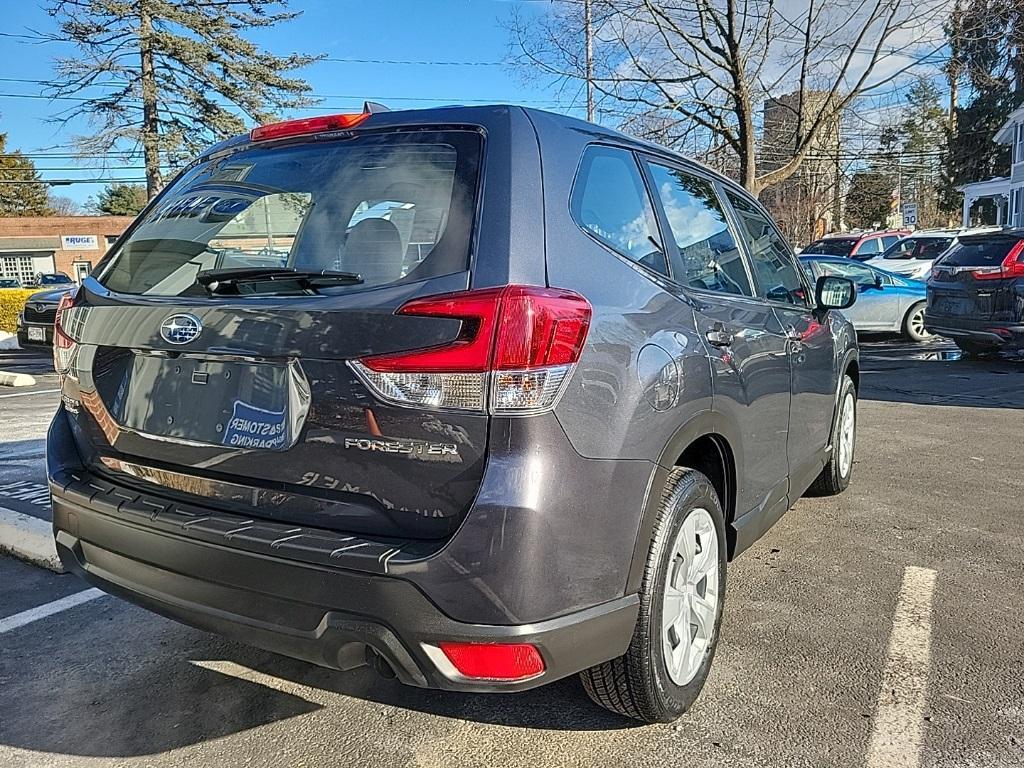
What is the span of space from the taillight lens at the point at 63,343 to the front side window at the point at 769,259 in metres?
2.59

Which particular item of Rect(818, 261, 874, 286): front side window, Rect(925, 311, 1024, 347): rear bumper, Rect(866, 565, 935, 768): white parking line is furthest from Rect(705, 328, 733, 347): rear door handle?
Rect(818, 261, 874, 286): front side window

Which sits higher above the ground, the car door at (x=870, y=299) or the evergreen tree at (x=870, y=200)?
the evergreen tree at (x=870, y=200)

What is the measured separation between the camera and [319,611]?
2043 mm

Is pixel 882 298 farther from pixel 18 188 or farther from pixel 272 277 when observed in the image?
pixel 18 188

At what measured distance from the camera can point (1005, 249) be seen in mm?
10000

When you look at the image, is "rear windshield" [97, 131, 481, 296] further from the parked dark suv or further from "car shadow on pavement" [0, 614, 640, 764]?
"car shadow on pavement" [0, 614, 640, 764]

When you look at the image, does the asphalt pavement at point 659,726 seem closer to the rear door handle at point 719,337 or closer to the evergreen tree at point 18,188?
the rear door handle at point 719,337

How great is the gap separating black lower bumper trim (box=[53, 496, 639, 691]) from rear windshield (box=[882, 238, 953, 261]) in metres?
16.6

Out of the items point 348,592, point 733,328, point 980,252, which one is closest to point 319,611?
point 348,592

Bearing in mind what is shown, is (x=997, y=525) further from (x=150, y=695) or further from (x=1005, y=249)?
(x=1005, y=249)

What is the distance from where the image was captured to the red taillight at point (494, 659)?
6.54ft

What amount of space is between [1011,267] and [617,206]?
922 cm

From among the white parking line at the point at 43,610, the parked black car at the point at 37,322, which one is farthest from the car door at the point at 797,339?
the parked black car at the point at 37,322

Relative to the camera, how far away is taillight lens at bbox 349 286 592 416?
6.44ft
